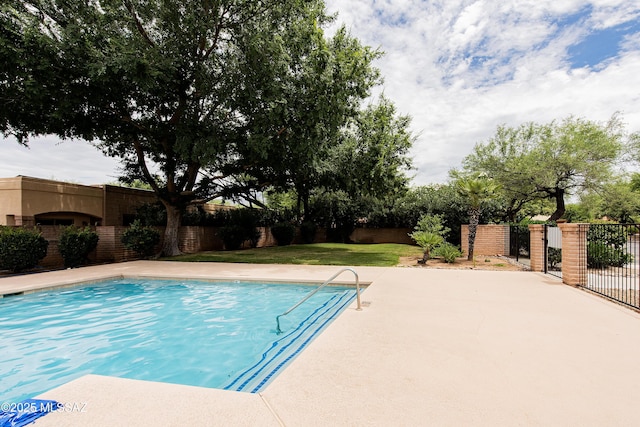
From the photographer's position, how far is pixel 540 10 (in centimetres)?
969

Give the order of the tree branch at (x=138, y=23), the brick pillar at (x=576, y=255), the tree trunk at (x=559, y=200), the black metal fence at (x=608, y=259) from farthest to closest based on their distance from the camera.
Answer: the tree trunk at (x=559, y=200) → the tree branch at (x=138, y=23) → the black metal fence at (x=608, y=259) → the brick pillar at (x=576, y=255)

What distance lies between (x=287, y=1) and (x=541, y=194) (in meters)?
21.2

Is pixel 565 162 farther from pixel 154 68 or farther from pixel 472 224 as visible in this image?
pixel 154 68

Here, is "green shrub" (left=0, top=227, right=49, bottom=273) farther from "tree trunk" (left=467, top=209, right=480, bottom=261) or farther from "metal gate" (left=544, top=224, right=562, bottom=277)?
"metal gate" (left=544, top=224, right=562, bottom=277)

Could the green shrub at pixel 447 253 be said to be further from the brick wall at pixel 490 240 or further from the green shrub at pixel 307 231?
the green shrub at pixel 307 231

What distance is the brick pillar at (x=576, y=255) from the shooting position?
24.4 ft

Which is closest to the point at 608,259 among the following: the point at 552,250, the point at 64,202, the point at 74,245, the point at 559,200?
the point at 552,250

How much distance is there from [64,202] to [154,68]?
8.59m

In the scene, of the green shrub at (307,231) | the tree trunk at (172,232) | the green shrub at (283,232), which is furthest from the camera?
the green shrub at (307,231)

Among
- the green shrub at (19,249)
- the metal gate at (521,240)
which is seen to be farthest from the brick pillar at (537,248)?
the green shrub at (19,249)

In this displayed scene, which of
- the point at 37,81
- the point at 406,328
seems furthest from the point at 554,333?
the point at 37,81

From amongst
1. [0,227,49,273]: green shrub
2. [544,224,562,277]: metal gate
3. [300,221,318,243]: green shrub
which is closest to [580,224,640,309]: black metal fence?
[544,224,562,277]: metal gate

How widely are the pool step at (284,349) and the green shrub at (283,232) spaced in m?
15.1

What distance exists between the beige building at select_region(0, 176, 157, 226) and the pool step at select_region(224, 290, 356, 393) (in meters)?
13.7
